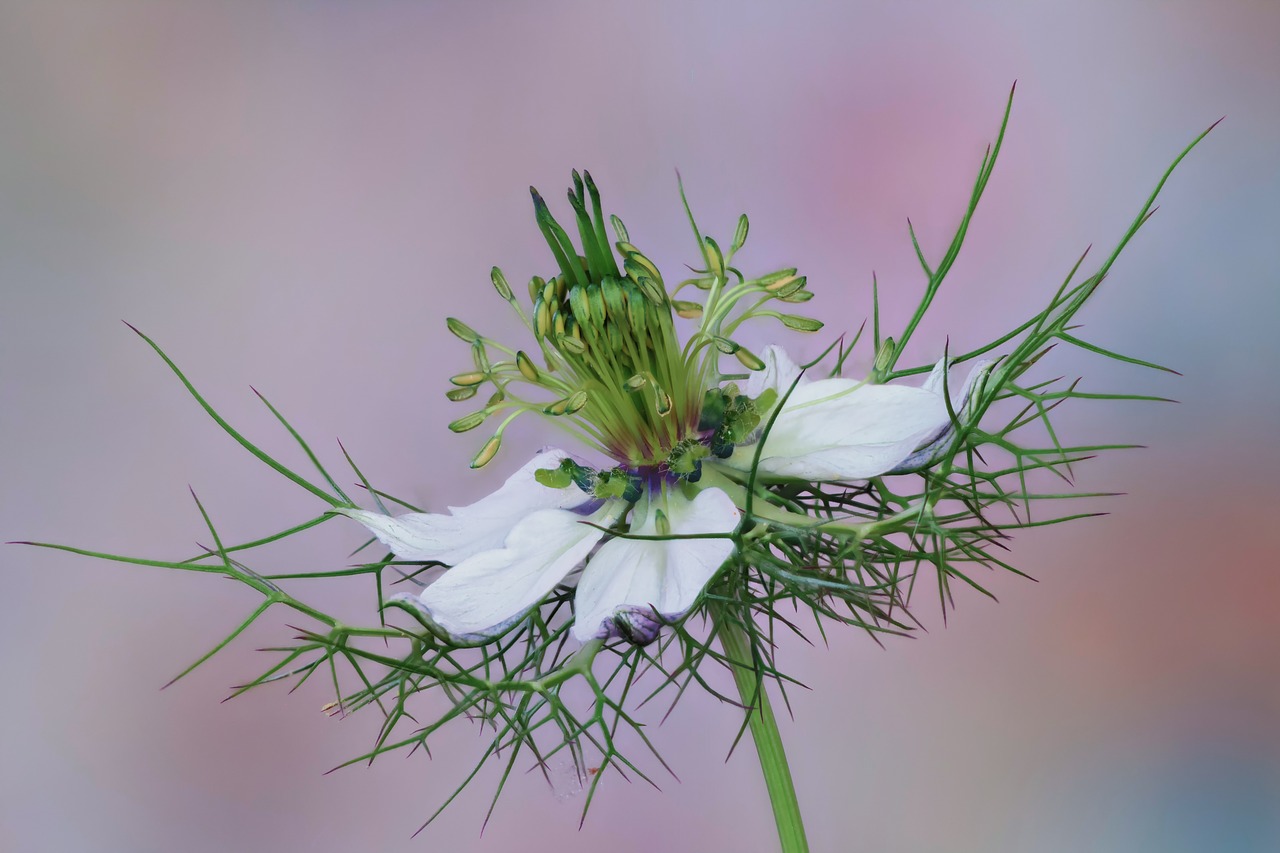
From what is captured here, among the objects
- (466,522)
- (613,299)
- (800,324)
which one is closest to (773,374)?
(800,324)

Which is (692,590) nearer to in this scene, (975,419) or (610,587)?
(610,587)

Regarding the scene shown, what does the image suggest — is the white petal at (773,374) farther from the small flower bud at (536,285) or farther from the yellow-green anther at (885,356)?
the small flower bud at (536,285)

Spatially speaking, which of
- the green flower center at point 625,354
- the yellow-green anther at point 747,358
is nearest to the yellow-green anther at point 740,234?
the green flower center at point 625,354

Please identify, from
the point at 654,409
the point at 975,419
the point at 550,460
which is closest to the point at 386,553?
the point at 550,460

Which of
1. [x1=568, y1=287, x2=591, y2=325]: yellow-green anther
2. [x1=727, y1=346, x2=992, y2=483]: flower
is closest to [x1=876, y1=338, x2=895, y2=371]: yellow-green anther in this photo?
[x1=727, y1=346, x2=992, y2=483]: flower

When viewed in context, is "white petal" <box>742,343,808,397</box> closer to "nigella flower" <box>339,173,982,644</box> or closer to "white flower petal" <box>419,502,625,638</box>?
"nigella flower" <box>339,173,982,644</box>

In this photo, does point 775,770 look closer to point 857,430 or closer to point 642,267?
point 857,430
